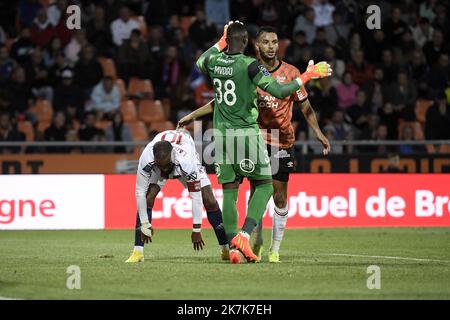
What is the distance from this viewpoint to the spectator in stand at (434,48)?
2527cm

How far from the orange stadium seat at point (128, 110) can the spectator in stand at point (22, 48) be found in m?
2.39

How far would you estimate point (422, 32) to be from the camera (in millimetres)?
25625

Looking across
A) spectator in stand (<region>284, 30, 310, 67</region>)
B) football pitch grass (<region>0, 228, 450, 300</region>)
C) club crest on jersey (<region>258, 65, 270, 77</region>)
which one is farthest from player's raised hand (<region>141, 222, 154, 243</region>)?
spectator in stand (<region>284, 30, 310, 67</region>)

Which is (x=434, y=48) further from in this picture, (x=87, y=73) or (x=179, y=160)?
(x=179, y=160)

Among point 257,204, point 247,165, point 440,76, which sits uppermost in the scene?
point 440,76

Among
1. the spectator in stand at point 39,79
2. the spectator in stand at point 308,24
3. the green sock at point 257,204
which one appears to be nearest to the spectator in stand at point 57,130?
the spectator in stand at point 39,79

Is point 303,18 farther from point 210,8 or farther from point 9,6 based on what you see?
point 9,6

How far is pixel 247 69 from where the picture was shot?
12352 mm

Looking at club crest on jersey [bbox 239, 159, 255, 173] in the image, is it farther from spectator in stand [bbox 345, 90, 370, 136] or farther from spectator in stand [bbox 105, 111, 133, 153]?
spectator in stand [bbox 345, 90, 370, 136]

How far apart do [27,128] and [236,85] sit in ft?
36.2

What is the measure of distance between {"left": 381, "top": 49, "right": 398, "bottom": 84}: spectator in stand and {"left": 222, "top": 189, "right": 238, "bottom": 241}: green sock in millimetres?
12265

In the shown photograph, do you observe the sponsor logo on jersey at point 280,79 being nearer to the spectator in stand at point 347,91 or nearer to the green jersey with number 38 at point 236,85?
the green jersey with number 38 at point 236,85

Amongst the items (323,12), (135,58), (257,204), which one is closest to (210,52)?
(257,204)
